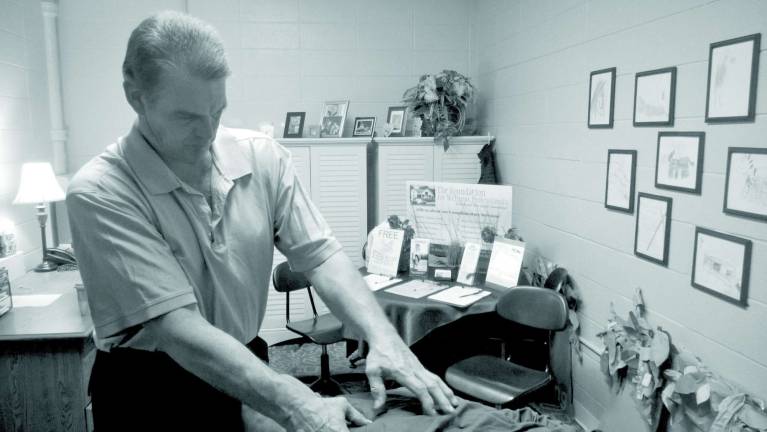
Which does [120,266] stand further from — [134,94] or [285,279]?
[285,279]

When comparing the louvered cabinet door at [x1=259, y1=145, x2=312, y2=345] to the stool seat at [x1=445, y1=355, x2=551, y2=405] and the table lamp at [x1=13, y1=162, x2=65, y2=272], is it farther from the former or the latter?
the stool seat at [x1=445, y1=355, x2=551, y2=405]

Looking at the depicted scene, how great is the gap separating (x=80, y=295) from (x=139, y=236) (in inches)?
63.1

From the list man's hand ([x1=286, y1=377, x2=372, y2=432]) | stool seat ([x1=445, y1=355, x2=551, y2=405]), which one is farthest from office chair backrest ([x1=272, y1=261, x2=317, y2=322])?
man's hand ([x1=286, y1=377, x2=372, y2=432])

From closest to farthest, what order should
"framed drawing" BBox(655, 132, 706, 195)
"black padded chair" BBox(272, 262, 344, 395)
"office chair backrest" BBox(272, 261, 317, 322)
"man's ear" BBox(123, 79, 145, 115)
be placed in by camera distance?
"man's ear" BBox(123, 79, 145, 115)
"framed drawing" BBox(655, 132, 706, 195)
"black padded chair" BBox(272, 262, 344, 395)
"office chair backrest" BBox(272, 261, 317, 322)

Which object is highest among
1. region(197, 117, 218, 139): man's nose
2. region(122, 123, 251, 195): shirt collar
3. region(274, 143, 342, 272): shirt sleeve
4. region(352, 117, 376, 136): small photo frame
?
region(352, 117, 376, 136): small photo frame

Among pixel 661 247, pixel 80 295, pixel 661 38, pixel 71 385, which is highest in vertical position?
pixel 661 38

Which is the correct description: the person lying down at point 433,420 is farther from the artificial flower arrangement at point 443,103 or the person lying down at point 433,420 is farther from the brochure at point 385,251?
the artificial flower arrangement at point 443,103

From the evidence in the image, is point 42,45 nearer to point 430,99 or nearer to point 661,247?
point 430,99

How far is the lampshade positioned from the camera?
129 inches

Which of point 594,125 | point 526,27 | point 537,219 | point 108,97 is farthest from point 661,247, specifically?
point 108,97

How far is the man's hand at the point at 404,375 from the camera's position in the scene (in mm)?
1278

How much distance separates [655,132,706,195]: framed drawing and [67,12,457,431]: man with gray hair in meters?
1.44

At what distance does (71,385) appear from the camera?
7.69 ft

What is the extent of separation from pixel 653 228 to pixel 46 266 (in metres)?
3.23
